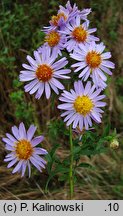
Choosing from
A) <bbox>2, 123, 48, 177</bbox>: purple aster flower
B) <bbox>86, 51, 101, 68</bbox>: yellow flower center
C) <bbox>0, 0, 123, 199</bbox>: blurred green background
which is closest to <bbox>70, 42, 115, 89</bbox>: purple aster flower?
<bbox>86, 51, 101, 68</bbox>: yellow flower center

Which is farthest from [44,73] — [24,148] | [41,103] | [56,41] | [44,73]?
[41,103]

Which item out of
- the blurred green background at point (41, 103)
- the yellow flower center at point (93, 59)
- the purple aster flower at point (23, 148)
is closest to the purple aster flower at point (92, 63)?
the yellow flower center at point (93, 59)

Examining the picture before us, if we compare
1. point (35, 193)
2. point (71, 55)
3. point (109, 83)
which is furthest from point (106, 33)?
point (71, 55)

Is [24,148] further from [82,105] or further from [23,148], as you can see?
[82,105]

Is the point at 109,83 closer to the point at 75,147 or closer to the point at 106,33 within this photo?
the point at 106,33

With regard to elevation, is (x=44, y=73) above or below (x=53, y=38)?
below

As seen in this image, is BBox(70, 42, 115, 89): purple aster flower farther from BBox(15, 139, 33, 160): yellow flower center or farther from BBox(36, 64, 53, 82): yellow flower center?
BBox(15, 139, 33, 160): yellow flower center
